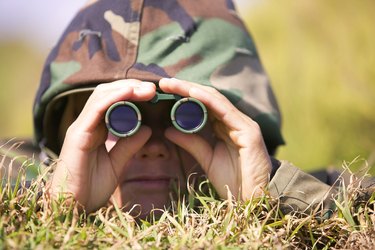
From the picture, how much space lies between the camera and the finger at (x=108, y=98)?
5.74 feet

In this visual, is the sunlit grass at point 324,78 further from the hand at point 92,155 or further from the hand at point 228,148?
the hand at point 92,155

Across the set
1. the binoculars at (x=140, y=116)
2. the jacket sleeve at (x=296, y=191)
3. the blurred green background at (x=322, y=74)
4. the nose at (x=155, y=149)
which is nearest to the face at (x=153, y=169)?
the nose at (x=155, y=149)

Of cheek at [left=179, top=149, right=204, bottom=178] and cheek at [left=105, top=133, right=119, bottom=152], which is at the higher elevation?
cheek at [left=105, top=133, right=119, bottom=152]

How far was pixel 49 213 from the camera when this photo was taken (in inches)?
60.2

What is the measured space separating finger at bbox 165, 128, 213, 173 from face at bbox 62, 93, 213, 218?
0.10 metres

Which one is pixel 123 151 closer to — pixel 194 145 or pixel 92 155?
pixel 92 155

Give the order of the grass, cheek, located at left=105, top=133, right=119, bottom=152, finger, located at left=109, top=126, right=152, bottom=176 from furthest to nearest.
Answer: cheek, located at left=105, top=133, right=119, bottom=152 → finger, located at left=109, top=126, right=152, bottom=176 → the grass

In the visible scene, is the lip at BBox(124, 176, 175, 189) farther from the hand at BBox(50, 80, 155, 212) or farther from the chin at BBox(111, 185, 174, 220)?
the hand at BBox(50, 80, 155, 212)

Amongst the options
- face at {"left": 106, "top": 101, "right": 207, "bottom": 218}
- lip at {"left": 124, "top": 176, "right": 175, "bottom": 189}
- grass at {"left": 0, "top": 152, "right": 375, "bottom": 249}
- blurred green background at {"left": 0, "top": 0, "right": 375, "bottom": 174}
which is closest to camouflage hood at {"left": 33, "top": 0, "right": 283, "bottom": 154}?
face at {"left": 106, "top": 101, "right": 207, "bottom": 218}

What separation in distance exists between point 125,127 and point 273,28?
161 inches

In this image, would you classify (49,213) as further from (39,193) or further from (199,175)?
(199,175)

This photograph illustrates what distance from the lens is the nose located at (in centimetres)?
207

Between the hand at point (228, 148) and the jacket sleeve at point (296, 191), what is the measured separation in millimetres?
43

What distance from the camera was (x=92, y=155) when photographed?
1853 millimetres
